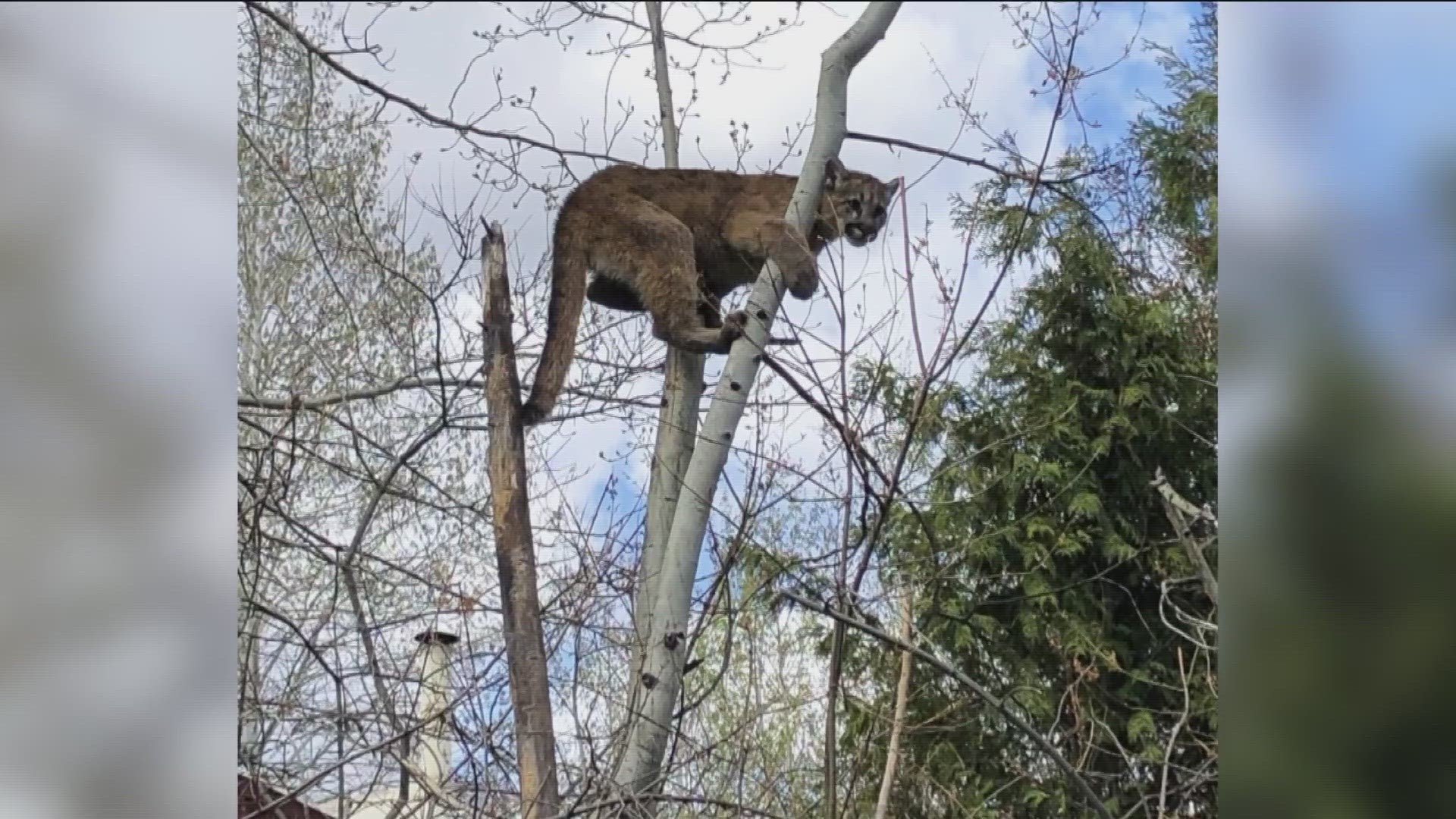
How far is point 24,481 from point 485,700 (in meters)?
1.18

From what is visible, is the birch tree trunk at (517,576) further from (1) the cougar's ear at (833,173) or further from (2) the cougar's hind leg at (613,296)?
(2) the cougar's hind leg at (613,296)

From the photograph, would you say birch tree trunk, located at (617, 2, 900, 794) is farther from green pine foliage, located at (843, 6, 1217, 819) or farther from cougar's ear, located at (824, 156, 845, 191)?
green pine foliage, located at (843, 6, 1217, 819)

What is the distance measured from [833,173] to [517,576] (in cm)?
92

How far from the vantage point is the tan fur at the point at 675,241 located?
249cm

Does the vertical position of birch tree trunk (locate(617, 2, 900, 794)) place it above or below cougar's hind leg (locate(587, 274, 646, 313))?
below

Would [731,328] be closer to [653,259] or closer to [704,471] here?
[653,259]

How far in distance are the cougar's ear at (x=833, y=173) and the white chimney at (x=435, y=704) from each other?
3.33 feet

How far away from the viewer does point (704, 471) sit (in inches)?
76.1

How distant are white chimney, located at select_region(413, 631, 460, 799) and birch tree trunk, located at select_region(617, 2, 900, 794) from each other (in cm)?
30

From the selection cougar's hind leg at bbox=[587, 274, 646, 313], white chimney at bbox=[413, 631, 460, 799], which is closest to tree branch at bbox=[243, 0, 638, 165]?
cougar's hind leg at bbox=[587, 274, 646, 313]

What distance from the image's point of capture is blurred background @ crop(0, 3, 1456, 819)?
2.65 ft

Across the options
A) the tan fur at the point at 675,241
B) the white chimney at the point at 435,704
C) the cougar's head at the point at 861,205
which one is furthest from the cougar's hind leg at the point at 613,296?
the white chimney at the point at 435,704

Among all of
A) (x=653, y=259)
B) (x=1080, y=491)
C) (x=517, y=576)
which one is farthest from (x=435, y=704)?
(x=1080, y=491)

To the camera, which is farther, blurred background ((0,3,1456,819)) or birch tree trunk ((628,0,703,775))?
birch tree trunk ((628,0,703,775))
